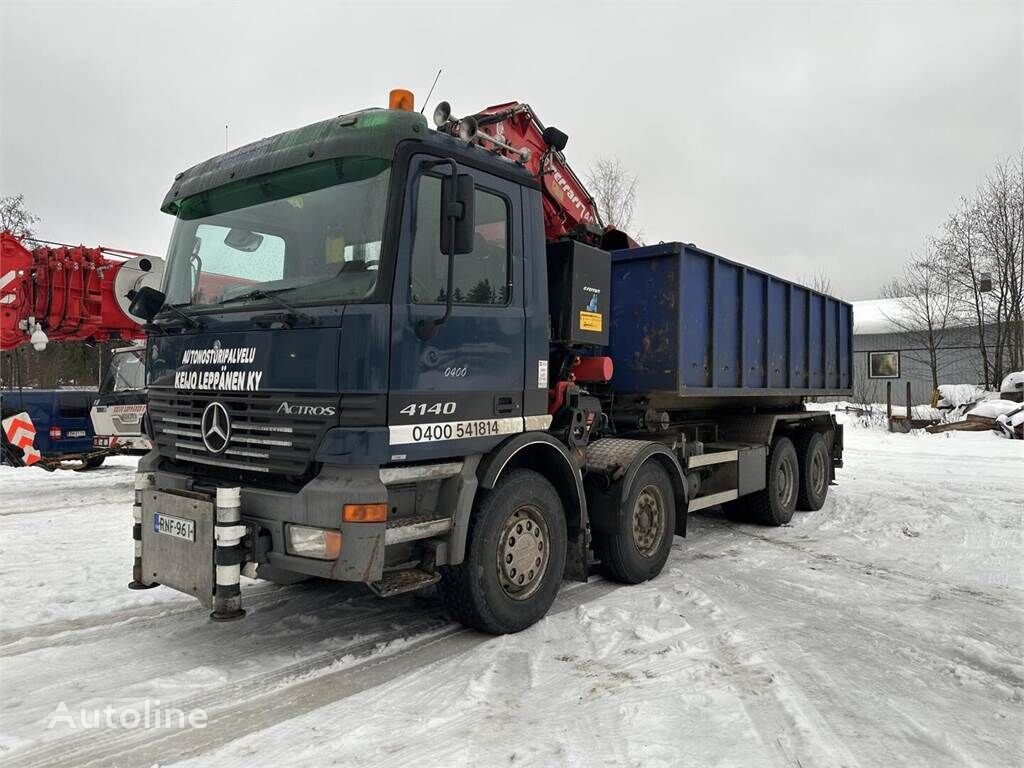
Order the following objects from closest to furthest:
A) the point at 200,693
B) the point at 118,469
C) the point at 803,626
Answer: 1. the point at 200,693
2. the point at 803,626
3. the point at 118,469

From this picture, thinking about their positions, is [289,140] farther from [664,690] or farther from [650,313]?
[664,690]

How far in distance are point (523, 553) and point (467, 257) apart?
192 cm

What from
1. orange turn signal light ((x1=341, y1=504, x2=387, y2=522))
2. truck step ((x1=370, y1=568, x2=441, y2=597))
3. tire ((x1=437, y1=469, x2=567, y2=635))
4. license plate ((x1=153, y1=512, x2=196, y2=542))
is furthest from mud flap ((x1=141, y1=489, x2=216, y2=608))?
tire ((x1=437, y1=469, x2=567, y2=635))

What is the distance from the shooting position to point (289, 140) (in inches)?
162

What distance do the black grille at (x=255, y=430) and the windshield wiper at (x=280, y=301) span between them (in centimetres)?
42

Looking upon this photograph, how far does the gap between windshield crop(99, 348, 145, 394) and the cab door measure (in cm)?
931

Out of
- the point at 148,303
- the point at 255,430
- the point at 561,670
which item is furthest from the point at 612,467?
the point at 148,303

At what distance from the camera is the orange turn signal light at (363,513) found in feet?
11.5

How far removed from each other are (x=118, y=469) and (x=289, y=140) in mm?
11577

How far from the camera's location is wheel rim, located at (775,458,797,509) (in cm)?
842

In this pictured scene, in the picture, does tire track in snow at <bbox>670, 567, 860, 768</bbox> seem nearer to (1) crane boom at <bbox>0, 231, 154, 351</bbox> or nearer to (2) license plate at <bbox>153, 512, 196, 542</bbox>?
(2) license plate at <bbox>153, 512, 196, 542</bbox>

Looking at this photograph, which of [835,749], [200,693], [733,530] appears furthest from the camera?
[733,530]

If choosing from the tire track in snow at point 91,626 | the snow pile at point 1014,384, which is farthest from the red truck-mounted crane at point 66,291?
the snow pile at point 1014,384

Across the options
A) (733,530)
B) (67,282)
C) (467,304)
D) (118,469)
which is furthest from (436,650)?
(118,469)
